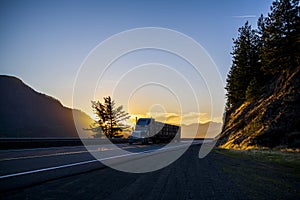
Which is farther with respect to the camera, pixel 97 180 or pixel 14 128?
pixel 14 128

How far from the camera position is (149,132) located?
3638cm

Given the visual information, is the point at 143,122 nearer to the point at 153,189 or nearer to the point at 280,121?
the point at 280,121

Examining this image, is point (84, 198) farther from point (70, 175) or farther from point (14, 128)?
point (14, 128)

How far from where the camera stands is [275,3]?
108 ft

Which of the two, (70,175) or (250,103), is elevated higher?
(250,103)

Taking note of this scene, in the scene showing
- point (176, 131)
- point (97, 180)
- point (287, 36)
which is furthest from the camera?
point (176, 131)

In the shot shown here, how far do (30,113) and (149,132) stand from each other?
411 ft

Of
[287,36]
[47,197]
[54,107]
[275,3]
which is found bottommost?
[47,197]

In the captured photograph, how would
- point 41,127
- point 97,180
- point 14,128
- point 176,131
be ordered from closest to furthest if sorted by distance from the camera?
point 97,180, point 176,131, point 14,128, point 41,127

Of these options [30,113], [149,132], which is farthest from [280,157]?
[30,113]

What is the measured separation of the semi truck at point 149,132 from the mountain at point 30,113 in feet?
254

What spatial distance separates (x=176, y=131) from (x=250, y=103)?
20.7 m

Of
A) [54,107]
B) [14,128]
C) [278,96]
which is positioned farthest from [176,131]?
Result: [54,107]

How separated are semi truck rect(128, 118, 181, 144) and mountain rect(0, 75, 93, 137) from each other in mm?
77311
